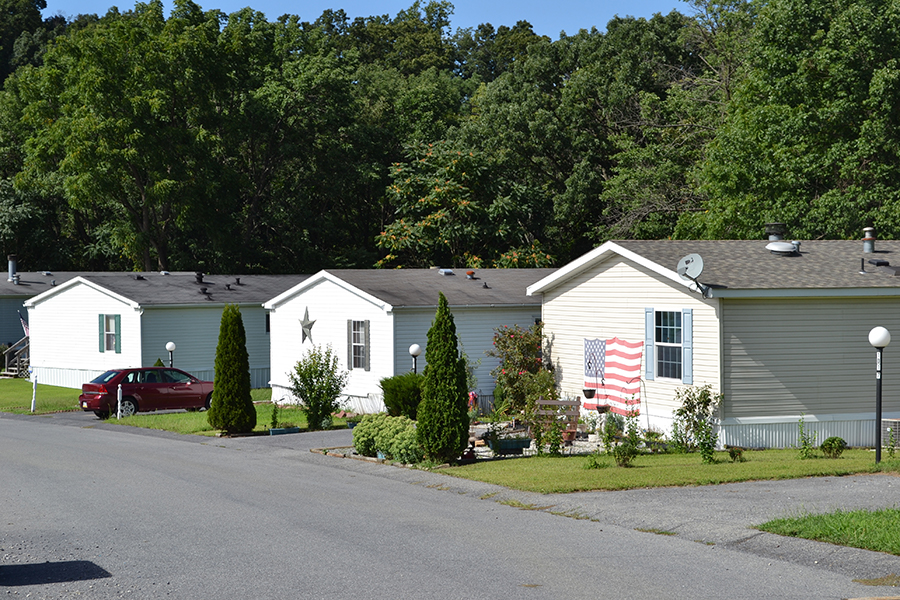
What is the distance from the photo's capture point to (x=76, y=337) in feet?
120

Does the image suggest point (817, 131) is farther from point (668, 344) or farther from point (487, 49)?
point (487, 49)

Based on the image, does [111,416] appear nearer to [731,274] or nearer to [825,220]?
[731,274]

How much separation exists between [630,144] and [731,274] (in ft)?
81.5

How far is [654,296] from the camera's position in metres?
20.4

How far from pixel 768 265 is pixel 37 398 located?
24.2 m

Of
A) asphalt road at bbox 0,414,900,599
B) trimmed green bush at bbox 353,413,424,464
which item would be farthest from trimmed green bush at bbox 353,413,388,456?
asphalt road at bbox 0,414,900,599

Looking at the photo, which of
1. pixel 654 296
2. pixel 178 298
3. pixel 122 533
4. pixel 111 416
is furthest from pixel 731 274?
pixel 178 298

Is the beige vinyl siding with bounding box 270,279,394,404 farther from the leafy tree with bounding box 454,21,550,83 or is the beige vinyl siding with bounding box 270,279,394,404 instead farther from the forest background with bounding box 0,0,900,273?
the leafy tree with bounding box 454,21,550,83

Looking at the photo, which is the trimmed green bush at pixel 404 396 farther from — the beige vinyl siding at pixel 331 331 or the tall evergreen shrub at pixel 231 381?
the tall evergreen shrub at pixel 231 381

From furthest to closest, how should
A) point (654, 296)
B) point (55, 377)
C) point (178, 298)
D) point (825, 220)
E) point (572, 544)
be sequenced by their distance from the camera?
1. point (55, 377)
2. point (178, 298)
3. point (825, 220)
4. point (654, 296)
5. point (572, 544)

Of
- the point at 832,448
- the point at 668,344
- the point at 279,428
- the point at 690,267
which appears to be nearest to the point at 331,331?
the point at 279,428

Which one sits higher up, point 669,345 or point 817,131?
point 817,131

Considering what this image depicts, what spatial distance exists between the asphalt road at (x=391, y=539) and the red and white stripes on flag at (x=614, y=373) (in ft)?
19.7

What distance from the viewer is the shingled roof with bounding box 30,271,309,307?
3425 centimetres
